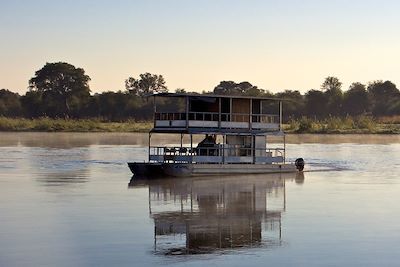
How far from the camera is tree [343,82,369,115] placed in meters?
175

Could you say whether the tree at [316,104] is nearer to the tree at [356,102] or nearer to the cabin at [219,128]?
the tree at [356,102]

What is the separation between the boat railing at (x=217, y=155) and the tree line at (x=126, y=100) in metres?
97.4

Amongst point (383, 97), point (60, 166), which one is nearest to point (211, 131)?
point (60, 166)

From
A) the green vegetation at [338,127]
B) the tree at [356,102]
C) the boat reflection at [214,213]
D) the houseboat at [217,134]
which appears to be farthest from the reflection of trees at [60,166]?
the tree at [356,102]

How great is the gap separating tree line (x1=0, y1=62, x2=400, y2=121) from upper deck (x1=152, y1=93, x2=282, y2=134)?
321ft

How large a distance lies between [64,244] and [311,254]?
5968 mm

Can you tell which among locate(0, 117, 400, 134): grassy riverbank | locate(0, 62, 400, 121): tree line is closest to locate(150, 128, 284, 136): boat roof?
locate(0, 117, 400, 134): grassy riverbank

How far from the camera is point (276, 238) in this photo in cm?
2195

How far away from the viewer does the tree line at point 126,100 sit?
493ft

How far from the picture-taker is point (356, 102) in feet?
578

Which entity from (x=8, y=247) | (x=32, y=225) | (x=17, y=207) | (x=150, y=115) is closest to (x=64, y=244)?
(x=8, y=247)

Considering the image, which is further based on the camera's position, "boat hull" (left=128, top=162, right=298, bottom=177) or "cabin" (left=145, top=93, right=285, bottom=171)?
"cabin" (left=145, top=93, right=285, bottom=171)

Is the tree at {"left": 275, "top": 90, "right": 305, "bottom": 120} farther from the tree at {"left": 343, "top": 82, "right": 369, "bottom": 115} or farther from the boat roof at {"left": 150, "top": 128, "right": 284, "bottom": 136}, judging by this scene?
the boat roof at {"left": 150, "top": 128, "right": 284, "bottom": 136}

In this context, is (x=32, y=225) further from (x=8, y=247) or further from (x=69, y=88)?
(x=69, y=88)
